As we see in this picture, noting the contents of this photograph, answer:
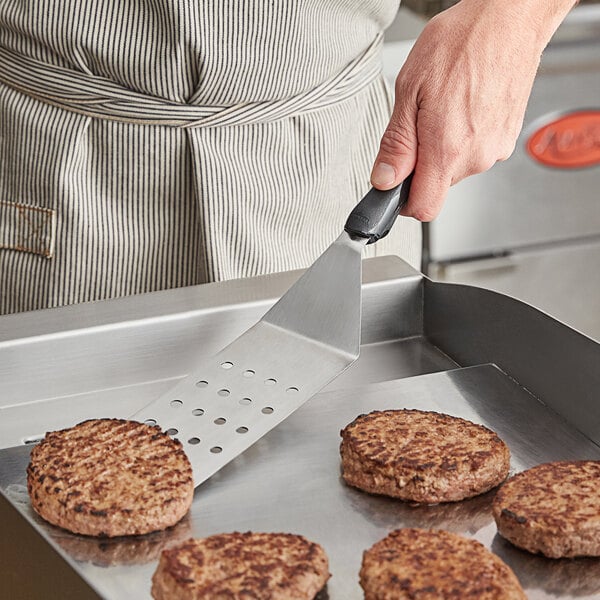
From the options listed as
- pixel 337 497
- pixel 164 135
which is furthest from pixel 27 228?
pixel 337 497

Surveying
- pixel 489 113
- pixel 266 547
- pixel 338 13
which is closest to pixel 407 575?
pixel 266 547

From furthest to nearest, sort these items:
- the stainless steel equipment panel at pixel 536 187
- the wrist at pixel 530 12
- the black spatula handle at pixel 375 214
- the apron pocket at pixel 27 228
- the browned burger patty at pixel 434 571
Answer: the stainless steel equipment panel at pixel 536 187 → the apron pocket at pixel 27 228 → the wrist at pixel 530 12 → the black spatula handle at pixel 375 214 → the browned burger patty at pixel 434 571

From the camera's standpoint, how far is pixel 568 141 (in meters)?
2.14

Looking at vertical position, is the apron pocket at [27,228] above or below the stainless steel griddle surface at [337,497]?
above

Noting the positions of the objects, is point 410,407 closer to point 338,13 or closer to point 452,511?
point 452,511

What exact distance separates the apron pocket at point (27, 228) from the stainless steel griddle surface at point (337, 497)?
39cm

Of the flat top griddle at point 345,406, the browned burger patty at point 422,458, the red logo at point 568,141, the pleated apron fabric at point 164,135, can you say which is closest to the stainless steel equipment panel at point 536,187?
the red logo at point 568,141

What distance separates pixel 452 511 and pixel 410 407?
156mm

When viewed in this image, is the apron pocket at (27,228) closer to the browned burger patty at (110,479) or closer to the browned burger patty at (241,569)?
the browned burger patty at (110,479)

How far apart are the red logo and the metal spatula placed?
1116 mm

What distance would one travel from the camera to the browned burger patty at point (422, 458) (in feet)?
2.86

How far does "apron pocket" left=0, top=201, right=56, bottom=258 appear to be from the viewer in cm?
126

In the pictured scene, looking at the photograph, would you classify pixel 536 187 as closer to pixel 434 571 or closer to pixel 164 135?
pixel 164 135

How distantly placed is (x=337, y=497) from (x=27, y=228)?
1.85ft
